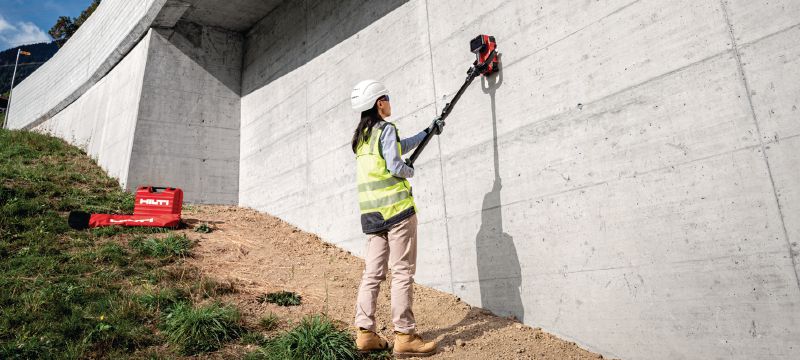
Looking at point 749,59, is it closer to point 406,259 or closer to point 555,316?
point 555,316

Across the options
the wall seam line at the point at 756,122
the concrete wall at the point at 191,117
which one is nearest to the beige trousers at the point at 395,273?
the wall seam line at the point at 756,122

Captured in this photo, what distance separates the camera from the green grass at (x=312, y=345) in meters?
3.27

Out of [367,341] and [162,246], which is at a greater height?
[162,246]

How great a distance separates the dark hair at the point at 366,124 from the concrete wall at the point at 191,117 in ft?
20.6

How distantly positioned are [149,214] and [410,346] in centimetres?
510

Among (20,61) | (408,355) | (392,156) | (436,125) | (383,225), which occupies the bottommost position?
(408,355)

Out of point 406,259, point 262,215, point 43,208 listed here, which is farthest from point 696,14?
point 43,208

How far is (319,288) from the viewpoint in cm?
514

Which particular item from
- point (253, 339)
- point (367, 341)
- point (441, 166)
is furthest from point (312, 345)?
point (441, 166)

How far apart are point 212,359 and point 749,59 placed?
4237 millimetres

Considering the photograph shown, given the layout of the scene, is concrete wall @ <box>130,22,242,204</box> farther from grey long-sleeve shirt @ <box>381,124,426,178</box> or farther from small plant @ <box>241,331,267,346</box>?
grey long-sleeve shirt @ <box>381,124,426,178</box>

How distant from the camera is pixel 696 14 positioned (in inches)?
133

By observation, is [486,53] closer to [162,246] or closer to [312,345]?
[312,345]

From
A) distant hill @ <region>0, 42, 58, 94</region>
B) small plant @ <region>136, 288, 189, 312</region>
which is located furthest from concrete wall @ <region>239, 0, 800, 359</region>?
distant hill @ <region>0, 42, 58, 94</region>
